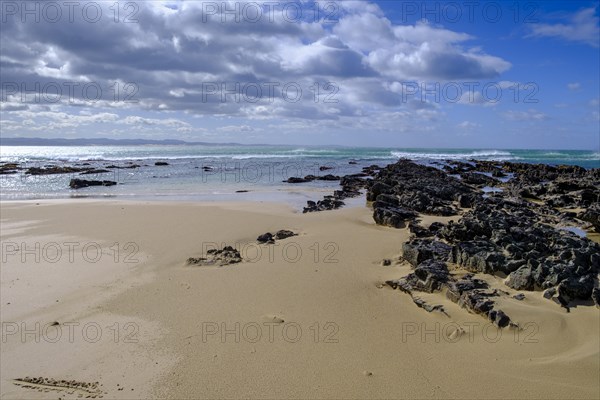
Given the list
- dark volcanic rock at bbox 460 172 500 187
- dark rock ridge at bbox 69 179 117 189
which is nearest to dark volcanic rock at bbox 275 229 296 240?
dark volcanic rock at bbox 460 172 500 187

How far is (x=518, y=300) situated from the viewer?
5301 mm

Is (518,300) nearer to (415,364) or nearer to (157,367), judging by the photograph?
(415,364)

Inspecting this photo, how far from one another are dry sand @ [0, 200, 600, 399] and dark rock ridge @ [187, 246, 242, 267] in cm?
22

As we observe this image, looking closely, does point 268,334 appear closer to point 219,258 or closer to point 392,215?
point 219,258

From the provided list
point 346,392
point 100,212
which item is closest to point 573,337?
point 346,392

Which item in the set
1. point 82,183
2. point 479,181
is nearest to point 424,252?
point 479,181

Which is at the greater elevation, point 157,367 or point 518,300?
point 518,300

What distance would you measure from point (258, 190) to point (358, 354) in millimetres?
16402

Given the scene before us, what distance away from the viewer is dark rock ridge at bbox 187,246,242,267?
7729 millimetres

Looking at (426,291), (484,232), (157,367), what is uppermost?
(484,232)

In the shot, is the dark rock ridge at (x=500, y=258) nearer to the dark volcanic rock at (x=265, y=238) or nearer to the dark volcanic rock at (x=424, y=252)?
the dark volcanic rock at (x=424, y=252)

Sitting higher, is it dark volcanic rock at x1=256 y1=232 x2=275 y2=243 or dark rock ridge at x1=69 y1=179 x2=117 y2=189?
dark rock ridge at x1=69 y1=179 x2=117 y2=189

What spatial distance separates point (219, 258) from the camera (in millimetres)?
7926

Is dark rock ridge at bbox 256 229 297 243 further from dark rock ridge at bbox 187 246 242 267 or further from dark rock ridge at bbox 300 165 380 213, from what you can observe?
dark rock ridge at bbox 300 165 380 213
